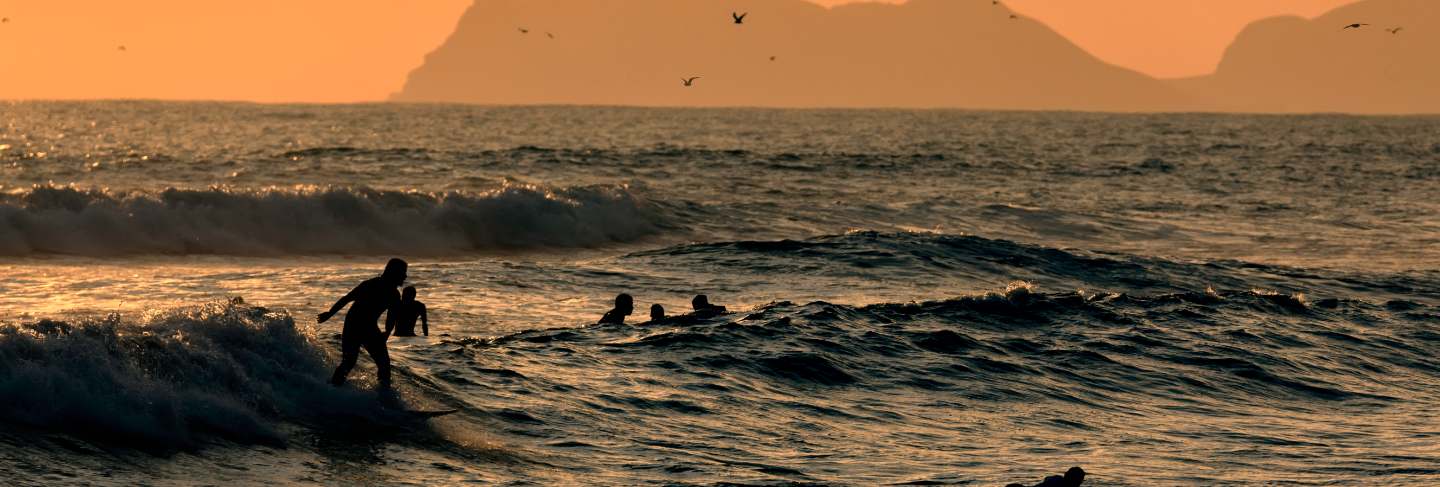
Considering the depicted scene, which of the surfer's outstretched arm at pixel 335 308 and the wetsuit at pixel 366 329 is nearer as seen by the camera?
the surfer's outstretched arm at pixel 335 308

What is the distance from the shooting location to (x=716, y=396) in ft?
59.5

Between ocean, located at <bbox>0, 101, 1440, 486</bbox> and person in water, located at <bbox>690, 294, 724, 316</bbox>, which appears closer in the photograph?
ocean, located at <bbox>0, 101, 1440, 486</bbox>

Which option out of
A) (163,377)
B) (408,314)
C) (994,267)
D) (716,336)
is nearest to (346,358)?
(163,377)

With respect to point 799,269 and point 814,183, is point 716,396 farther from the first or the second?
point 814,183

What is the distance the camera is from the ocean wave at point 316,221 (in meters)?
33.8

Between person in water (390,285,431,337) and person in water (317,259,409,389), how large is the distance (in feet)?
1.21

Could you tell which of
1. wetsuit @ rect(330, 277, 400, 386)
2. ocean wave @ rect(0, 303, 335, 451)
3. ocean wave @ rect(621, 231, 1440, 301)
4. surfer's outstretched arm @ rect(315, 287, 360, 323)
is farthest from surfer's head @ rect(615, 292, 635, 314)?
ocean wave @ rect(621, 231, 1440, 301)

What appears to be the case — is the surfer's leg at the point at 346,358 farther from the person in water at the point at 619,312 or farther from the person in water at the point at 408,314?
the person in water at the point at 619,312

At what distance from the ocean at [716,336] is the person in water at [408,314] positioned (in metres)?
0.34

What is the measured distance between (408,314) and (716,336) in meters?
4.65

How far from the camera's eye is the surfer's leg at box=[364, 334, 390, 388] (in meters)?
15.9

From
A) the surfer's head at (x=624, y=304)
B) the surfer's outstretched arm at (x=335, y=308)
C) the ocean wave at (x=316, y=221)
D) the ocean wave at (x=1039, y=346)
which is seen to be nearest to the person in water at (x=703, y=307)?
the ocean wave at (x=1039, y=346)

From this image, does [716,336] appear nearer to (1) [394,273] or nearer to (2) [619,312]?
(2) [619,312]

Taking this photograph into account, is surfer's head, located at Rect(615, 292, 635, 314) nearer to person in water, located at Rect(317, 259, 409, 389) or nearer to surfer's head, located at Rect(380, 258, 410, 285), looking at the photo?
person in water, located at Rect(317, 259, 409, 389)
